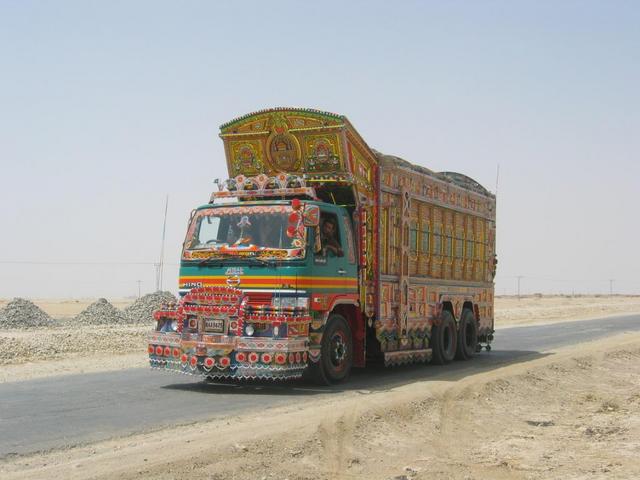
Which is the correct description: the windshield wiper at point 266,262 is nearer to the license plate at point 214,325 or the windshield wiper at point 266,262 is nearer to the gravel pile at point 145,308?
the license plate at point 214,325

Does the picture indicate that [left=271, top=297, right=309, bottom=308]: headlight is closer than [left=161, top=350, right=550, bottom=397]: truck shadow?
Yes

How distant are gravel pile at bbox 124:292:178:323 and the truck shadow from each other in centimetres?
1780

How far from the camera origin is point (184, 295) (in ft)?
47.0

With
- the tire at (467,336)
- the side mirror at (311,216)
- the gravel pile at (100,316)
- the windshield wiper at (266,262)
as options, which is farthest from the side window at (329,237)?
the gravel pile at (100,316)

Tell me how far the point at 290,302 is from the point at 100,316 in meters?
22.9

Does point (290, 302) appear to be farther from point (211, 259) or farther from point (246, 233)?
point (211, 259)

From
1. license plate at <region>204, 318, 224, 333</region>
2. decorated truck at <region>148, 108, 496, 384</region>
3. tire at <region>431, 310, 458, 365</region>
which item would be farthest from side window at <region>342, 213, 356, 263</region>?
tire at <region>431, 310, 458, 365</region>

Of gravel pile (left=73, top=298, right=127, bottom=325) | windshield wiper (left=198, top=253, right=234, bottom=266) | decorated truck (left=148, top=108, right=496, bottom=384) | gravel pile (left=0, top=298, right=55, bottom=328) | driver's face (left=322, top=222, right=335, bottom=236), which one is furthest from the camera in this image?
gravel pile (left=73, top=298, right=127, bottom=325)

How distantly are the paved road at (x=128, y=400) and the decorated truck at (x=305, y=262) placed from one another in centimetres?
40

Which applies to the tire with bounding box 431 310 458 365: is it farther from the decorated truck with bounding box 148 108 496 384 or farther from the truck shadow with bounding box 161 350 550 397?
the truck shadow with bounding box 161 350 550 397

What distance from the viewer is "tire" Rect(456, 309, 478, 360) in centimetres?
2017

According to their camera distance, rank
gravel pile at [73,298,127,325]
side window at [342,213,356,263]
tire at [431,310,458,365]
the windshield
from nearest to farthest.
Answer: the windshield < side window at [342,213,356,263] < tire at [431,310,458,365] < gravel pile at [73,298,127,325]

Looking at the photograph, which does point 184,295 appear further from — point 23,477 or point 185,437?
point 23,477

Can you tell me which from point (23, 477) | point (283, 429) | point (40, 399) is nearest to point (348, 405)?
point (283, 429)
